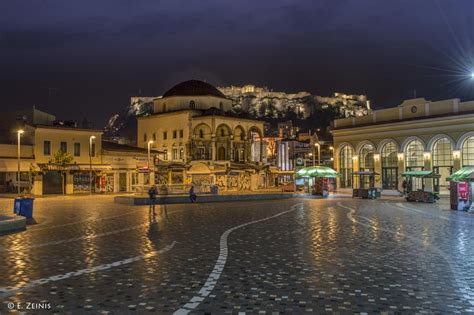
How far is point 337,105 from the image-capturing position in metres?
196

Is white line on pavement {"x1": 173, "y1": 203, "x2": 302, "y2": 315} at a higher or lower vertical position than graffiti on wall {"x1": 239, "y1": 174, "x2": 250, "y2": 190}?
lower

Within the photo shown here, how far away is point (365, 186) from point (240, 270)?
152ft

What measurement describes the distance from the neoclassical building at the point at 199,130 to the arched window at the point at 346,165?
11145mm

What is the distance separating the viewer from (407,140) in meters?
50.1

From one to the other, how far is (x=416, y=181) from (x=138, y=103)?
11894 cm

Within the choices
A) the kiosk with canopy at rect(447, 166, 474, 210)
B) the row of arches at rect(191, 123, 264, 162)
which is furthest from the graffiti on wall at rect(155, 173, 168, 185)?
the kiosk with canopy at rect(447, 166, 474, 210)

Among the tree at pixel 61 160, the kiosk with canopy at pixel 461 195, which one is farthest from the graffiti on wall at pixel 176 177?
the kiosk with canopy at pixel 461 195

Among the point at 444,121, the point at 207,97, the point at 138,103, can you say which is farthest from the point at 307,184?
the point at 138,103

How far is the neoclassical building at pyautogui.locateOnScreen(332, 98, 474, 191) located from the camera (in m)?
45.5

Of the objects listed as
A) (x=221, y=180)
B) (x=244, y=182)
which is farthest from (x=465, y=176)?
(x=244, y=182)

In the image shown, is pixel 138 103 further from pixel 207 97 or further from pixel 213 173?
pixel 213 173

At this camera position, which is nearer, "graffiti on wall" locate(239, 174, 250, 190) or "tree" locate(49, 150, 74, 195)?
"tree" locate(49, 150, 74, 195)

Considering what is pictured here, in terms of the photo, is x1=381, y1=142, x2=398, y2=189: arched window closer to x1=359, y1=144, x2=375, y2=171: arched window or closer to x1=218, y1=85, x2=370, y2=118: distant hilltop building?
x1=359, y1=144, x2=375, y2=171: arched window

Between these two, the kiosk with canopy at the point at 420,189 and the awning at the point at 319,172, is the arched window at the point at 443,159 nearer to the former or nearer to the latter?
the kiosk with canopy at the point at 420,189
